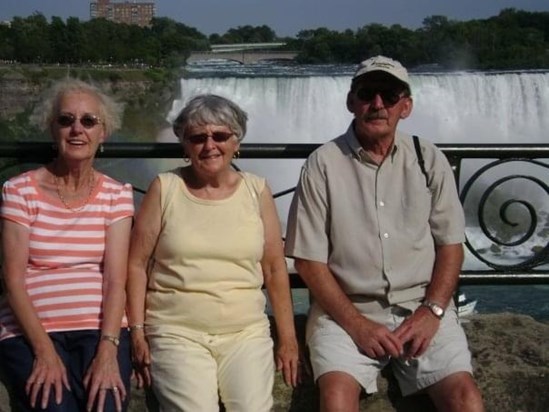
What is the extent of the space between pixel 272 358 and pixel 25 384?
837 mm

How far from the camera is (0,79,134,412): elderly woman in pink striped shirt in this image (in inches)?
110

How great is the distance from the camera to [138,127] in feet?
139

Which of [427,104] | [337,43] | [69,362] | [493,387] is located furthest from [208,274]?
[337,43]

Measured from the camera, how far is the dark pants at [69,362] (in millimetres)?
2752

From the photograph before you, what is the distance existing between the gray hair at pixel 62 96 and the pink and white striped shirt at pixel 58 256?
0.82 feet

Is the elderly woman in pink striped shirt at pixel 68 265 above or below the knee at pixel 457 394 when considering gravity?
above

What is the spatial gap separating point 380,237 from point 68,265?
1114 millimetres

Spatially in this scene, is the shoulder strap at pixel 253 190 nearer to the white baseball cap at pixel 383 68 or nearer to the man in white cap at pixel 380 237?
the man in white cap at pixel 380 237

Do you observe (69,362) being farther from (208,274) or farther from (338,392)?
(338,392)

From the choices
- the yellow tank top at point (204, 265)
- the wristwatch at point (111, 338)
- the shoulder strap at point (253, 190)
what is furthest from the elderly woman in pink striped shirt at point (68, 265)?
the shoulder strap at point (253, 190)

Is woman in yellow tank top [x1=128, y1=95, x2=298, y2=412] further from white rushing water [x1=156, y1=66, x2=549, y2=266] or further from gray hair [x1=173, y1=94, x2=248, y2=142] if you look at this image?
white rushing water [x1=156, y1=66, x2=549, y2=266]

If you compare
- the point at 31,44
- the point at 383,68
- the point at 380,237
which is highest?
the point at 383,68

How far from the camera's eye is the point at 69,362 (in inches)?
112

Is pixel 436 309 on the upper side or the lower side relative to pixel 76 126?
lower
